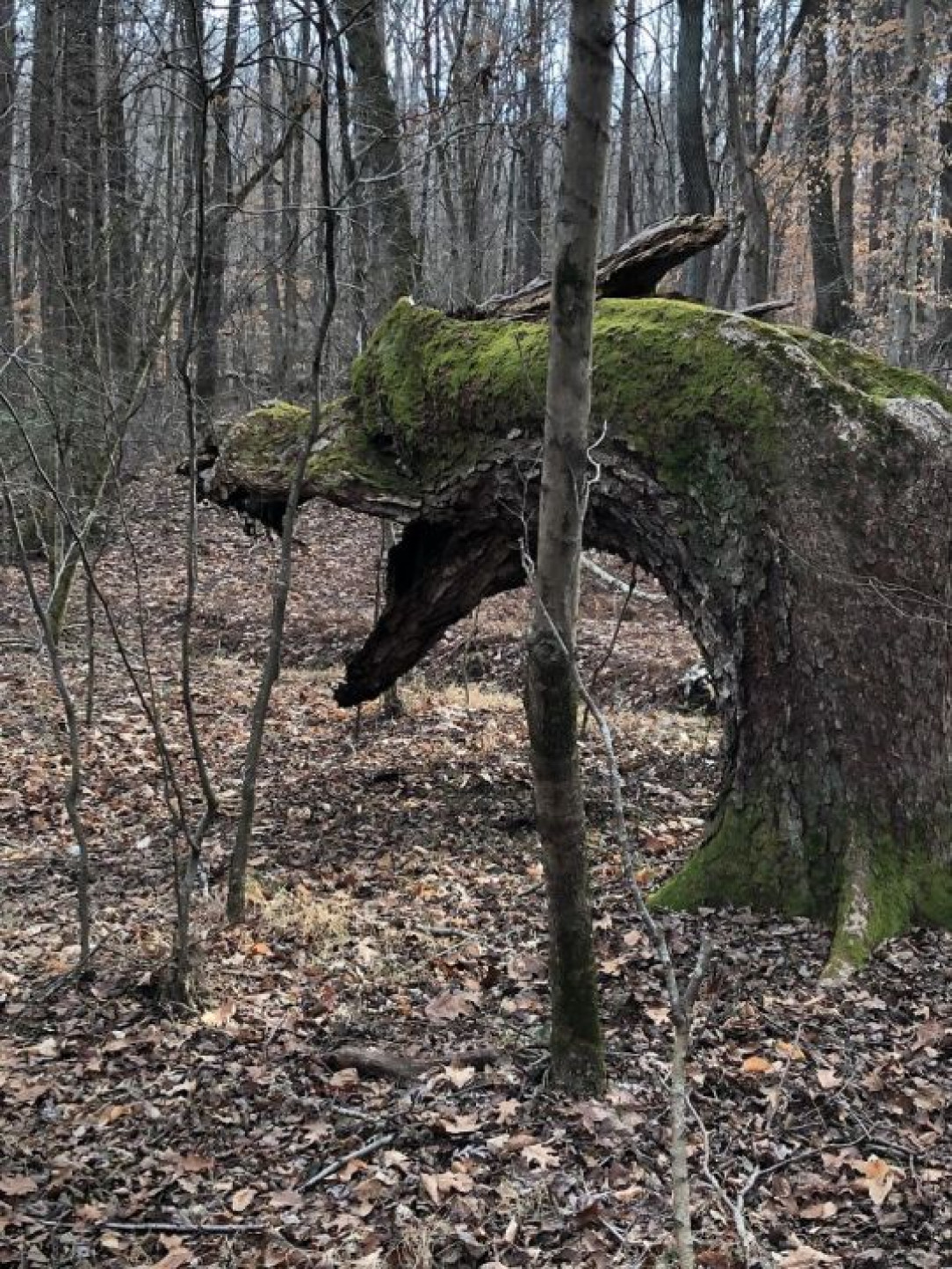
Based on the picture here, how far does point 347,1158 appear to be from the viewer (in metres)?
3.29

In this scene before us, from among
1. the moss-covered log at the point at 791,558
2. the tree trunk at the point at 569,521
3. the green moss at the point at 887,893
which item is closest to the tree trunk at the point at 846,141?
the moss-covered log at the point at 791,558

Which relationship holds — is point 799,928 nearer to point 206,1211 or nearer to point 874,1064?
point 874,1064

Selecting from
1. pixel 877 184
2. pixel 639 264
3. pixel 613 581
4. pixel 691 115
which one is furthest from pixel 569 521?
pixel 877 184

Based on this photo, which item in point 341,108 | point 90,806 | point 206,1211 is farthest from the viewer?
point 90,806

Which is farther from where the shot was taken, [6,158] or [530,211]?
[530,211]

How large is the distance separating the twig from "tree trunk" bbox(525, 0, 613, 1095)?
713 millimetres

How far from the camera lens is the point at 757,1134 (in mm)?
3273

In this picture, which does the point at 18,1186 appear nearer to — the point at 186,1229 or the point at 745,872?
the point at 186,1229

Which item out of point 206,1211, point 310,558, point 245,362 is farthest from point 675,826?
point 245,362

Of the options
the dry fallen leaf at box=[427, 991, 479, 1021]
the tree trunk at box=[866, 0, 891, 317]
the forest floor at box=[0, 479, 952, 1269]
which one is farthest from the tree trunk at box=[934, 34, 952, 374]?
the dry fallen leaf at box=[427, 991, 479, 1021]

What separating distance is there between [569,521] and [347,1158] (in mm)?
2114

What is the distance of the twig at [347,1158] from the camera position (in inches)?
127

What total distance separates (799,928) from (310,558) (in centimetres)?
1032

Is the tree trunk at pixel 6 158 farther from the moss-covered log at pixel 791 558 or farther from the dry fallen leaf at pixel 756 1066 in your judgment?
the dry fallen leaf at pixel 756 1066
